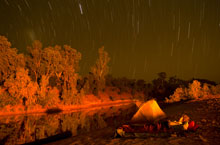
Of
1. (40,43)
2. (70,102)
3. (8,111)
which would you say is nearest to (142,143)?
(8,111)

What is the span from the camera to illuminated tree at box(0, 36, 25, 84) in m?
37.2

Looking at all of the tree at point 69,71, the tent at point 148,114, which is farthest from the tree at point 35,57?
the tent at point 148,114

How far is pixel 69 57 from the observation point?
4491 centimetres

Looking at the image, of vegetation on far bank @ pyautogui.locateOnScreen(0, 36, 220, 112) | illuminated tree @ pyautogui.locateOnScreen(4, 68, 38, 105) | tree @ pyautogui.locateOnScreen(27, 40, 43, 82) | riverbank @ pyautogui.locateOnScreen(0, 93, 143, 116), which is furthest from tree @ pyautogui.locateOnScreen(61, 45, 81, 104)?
illuminated tree @ pyautogui.locateOnScreen(4, 68, 38, 105)

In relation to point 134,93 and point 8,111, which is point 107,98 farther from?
point 8,111

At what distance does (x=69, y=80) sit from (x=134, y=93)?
28.3 meters

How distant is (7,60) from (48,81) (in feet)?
31.9

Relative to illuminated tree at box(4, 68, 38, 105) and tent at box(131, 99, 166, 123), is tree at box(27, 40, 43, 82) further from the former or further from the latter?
tent at box(131, 99, 166, 123)

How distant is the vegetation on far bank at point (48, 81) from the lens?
3562 centimetres

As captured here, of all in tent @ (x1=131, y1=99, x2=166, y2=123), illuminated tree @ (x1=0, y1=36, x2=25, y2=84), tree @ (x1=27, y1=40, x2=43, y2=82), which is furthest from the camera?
tree @ (x1=27, y1=40, x2=43, y2=82)

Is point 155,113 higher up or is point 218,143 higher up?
point 155,113

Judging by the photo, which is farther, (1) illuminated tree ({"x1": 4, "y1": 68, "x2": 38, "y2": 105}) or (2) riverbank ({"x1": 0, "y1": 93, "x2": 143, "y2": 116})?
(1) illuminated tree ({"x1": 4, "y1": 68, "x2": 38, "y2": 105})

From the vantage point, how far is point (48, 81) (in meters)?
43.6

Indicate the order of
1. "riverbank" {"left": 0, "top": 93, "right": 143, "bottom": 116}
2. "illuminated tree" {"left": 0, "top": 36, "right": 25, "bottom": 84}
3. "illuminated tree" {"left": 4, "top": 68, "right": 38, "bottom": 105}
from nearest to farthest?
"riverbank" {"left": 0, "top": 93, "right": 143, "bottom": 116} < "illuminated tree" {"left": 4, "top": 68, "right": 38, "bottom": 105} < "illuminated tree" {"left": 0, "top": 36, "right": 25, "bottom": 84}
